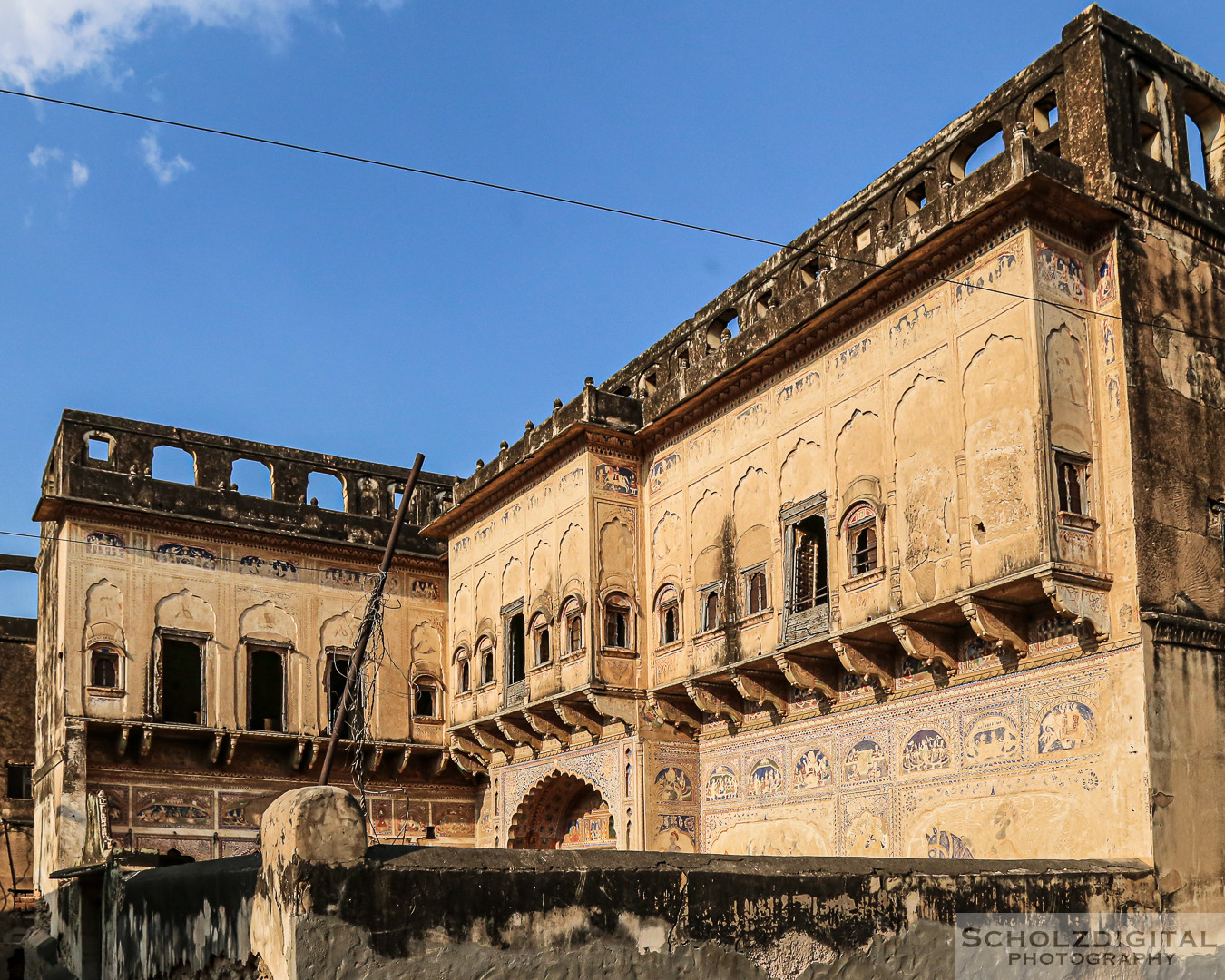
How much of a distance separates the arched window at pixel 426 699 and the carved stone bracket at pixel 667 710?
18.6ft

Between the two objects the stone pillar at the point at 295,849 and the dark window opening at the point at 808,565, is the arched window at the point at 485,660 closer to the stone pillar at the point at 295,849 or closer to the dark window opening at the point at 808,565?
the dark window opening at the point at 808,565

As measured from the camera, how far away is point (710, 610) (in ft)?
44.0

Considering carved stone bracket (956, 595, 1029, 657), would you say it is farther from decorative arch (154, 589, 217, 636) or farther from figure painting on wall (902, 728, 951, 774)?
decorative arch (154, 589, 217, 636)

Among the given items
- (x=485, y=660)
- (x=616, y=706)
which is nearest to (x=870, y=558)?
(x=616, y=706)

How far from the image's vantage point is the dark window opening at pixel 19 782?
792 inches

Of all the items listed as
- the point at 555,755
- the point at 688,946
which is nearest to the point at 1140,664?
the point at 688,946

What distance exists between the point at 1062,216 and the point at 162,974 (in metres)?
8.29

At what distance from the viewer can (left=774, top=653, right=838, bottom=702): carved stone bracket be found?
1205cm

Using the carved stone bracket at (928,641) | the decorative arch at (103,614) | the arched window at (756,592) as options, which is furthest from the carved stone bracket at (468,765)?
the carved stone bracket at (928,641)

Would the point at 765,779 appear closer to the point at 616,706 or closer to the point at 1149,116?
the point at 616,706

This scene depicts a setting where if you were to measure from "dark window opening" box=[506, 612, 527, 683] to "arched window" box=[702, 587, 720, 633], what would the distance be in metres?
3.17

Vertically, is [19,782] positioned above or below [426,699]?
below

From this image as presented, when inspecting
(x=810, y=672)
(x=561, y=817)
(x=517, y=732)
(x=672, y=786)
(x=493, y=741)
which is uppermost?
(x=810, y=672)

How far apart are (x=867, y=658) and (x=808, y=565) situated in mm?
1195
